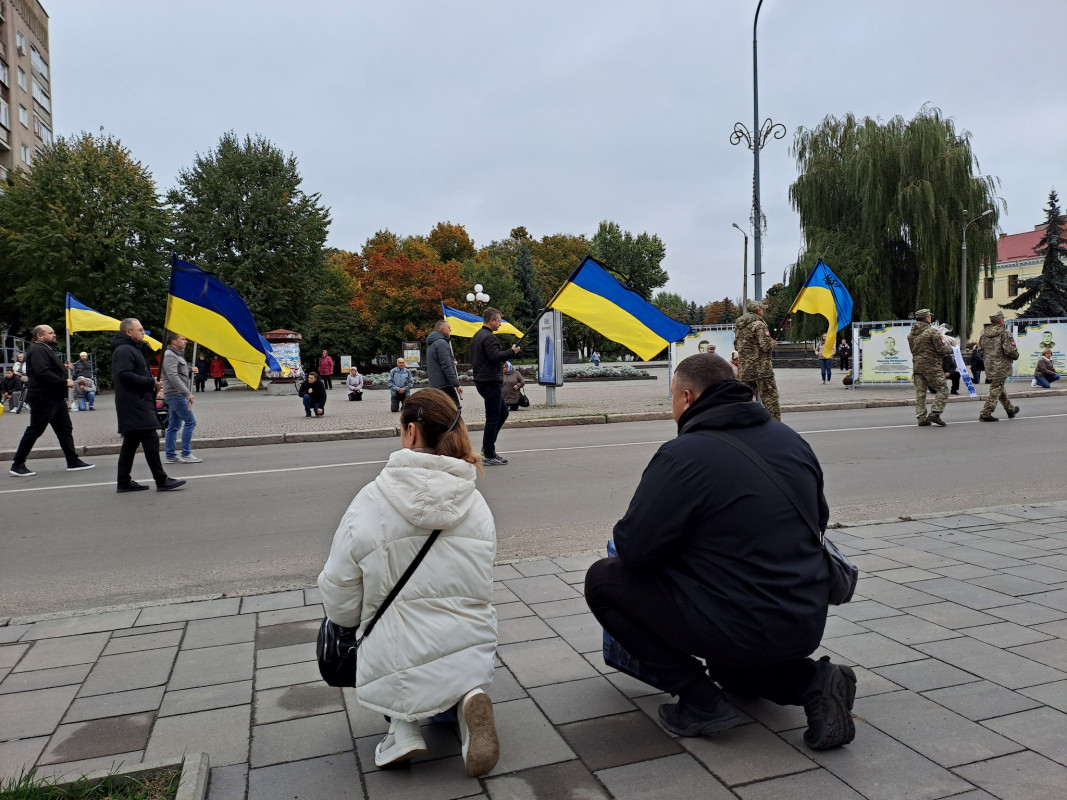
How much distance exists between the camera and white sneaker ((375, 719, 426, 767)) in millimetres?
2656

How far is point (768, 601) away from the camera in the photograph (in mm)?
2652

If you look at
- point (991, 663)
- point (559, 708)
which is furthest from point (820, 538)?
point (991, 663)

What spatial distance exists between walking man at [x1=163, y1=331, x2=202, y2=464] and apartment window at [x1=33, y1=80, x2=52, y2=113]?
5452cm

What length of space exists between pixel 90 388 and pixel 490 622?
73.3 feet

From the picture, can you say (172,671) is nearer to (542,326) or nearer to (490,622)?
(490,622)

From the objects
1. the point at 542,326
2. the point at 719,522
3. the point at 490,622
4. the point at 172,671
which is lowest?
the point at 172,671

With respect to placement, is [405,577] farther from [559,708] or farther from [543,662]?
[543,662]

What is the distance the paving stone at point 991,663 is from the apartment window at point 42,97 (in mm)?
64154

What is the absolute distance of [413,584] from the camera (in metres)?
2.65

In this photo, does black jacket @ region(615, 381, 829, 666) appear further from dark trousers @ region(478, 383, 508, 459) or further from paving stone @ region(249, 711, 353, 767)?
dark trousers @ region(478, 383, 508, 459)

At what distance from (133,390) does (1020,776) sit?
8452 millimetres

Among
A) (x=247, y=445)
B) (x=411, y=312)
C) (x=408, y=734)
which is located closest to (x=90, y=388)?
(x=247, y=445)

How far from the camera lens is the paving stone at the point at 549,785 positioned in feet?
8.33

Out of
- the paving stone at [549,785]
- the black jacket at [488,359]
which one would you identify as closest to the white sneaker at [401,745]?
the paving stone at [549,785]
